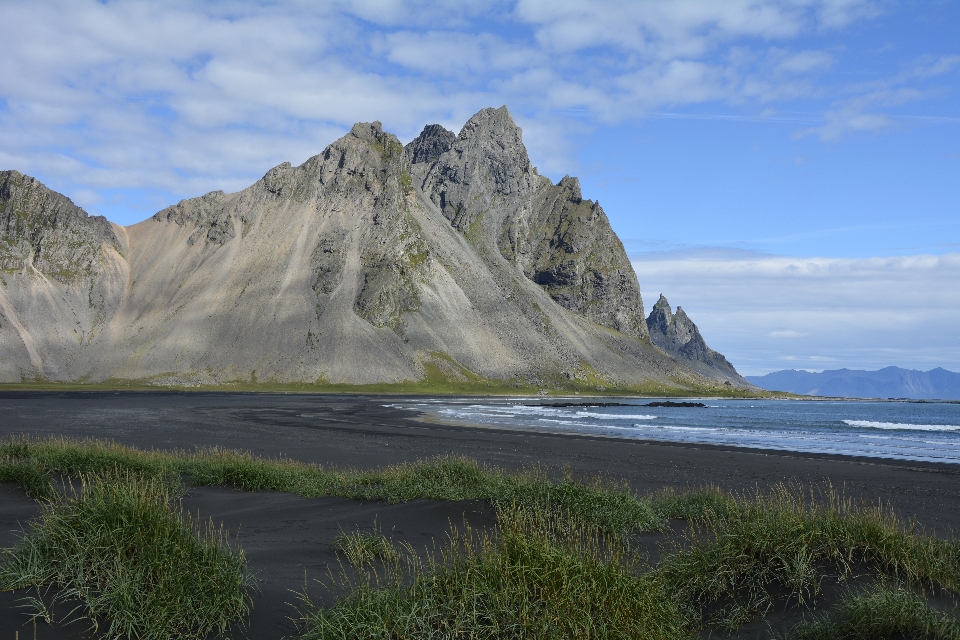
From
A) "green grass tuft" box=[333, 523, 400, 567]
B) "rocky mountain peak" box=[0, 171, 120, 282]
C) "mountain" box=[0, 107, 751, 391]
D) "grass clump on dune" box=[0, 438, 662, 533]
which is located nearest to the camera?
"green grass tuft" box=[333, 523, 400, 567]

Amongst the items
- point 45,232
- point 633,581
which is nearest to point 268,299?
point 45,232

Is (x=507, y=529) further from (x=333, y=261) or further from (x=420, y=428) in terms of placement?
(x=333, y=261)

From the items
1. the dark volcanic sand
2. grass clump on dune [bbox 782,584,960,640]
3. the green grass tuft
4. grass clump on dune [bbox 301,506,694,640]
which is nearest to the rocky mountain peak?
the dark volcanic sand

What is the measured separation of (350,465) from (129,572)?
23832 millimetres

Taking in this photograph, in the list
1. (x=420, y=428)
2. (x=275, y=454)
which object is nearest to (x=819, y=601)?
(x=275, y=454)

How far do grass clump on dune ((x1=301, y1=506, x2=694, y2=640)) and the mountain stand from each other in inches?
5696

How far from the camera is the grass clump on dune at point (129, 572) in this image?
308 inches

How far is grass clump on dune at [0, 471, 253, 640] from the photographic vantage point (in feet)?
25.7

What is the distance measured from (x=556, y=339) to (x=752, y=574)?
601 feet

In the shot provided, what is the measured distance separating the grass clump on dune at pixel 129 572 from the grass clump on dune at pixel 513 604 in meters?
1.36

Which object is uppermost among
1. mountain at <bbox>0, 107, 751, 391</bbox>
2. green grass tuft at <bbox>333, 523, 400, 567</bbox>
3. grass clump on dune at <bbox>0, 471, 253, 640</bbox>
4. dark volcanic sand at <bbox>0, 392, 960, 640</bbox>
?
mountain at <bbox>0, 107, 751, 391</bbox>

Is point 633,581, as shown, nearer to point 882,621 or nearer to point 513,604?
point 513,604

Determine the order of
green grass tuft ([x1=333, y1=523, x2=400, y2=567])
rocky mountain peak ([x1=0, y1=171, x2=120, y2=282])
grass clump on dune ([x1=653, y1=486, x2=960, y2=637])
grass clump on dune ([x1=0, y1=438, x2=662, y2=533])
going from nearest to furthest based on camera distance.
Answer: grass clump on dune ([x1=653, y1=486, x2=960, y2=637]) → green grass tuft ([x1=333, y1=523, x2=400, y2=567]) → grass clump on dune ([x1=0, y1=438, x2=662, y2=533]) → rocky mountain peak ([x1=0, y1=171, x2=120, y2=282])

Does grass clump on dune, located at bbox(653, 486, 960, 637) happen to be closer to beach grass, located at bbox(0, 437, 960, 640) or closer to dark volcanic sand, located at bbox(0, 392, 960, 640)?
beach grass, located at bbox(0, 437, 960, 640)
